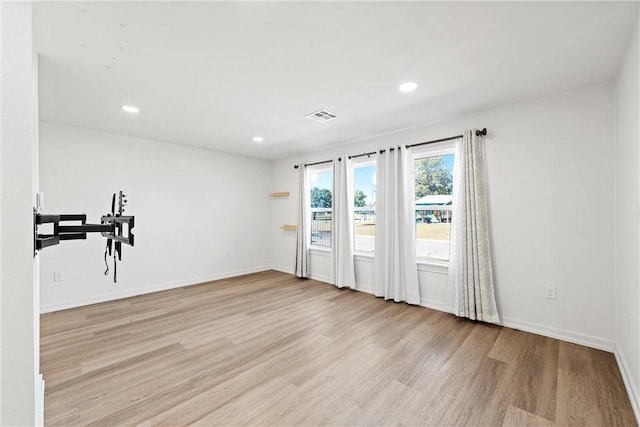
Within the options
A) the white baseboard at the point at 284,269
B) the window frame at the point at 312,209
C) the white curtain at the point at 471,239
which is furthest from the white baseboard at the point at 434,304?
the white baseboard at the point at 284,269

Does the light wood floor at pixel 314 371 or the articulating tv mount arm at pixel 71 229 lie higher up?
the articulating tv mount arm at pixel 71 229

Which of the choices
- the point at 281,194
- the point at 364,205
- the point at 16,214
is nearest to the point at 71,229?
the point at 16,214

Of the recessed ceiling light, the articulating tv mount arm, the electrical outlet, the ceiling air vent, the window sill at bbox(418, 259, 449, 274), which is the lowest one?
the electrical outlet

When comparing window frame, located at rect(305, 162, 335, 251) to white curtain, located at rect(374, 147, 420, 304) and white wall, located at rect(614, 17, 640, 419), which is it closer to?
white curtain, located at rect(374, 147, 420, 304)

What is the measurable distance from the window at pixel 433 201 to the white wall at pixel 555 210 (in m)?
0.50

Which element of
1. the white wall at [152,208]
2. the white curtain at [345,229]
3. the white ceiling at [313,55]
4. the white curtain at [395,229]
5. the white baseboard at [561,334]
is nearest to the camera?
the white ceiling at [313,55]

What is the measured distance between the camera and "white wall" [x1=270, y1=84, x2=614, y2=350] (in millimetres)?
2572

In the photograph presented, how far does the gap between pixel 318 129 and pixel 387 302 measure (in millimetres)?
2717

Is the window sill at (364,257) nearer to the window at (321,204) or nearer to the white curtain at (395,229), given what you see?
the white curtain at (395,229)

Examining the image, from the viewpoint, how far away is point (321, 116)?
347 cm

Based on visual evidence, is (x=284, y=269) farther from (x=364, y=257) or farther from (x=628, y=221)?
(x=628, y=221)

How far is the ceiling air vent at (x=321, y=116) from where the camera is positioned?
3.33 metres

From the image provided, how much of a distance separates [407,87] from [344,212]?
7.88 feet

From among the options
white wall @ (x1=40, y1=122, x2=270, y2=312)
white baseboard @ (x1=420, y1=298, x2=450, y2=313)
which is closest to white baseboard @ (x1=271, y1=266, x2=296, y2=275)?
white wall @ (x1=40, y1=122, x2=270, y2=312)
